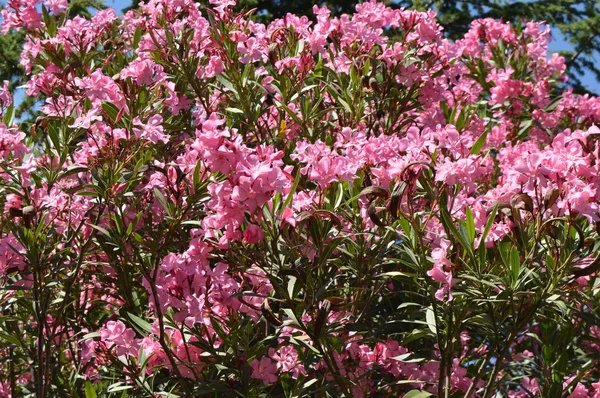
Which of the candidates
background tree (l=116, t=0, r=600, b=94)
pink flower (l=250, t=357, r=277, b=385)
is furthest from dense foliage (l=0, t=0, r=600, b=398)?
background tree (l=116, t=0, r=600, b=94)

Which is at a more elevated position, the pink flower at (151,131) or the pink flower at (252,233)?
the pink flower at (151,131)

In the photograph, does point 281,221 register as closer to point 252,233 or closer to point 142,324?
point 252,233

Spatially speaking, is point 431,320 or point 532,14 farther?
point 532,14

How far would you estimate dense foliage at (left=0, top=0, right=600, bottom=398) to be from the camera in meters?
2.04

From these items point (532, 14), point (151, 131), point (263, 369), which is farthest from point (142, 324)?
point (532, 14)

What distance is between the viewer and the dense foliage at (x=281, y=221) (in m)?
2.04

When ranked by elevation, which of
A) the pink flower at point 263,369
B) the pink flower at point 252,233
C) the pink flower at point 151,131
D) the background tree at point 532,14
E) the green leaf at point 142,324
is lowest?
the pink flower at point 263,369

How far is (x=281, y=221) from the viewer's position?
2027 mm

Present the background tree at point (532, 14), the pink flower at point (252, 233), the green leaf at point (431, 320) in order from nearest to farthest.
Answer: the pink flower at point (252, 233)
the green leaf at point (431, 320)
the background tree at point (532, 14)

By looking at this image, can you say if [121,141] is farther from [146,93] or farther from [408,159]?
[408,159]

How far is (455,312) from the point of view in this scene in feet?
7.34

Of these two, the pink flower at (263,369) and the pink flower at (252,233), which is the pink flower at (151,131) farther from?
the pink flower at (263,369)

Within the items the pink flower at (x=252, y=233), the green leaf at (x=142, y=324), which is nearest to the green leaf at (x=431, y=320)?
the pink flower at (x=252, y=233)

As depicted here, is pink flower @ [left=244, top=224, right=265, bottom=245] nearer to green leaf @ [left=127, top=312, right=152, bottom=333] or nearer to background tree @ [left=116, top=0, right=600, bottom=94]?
green leaf @ [left=127, top=312, right=152, bottom=333]
